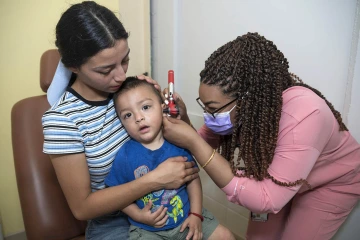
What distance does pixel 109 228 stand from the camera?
1193 mm

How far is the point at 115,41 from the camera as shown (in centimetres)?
98

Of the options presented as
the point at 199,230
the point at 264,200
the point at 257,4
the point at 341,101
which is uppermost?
the point at 257,4

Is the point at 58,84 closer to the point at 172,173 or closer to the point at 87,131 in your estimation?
the point at 87,131

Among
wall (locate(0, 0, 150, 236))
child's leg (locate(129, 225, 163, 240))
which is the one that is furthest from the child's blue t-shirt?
wall (locate(0, 0, 150, 236))

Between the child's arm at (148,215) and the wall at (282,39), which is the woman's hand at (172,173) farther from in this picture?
the wall at (282,39)

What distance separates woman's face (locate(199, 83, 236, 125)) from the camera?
3.45ft

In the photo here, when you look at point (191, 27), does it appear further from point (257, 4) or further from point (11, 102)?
point (11, 102)

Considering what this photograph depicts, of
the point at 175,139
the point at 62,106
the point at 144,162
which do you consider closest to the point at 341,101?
the point at 175,139

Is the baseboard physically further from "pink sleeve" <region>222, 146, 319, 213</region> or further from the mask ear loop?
"pink sleeve" <region>222, 146, 319, 213</region>

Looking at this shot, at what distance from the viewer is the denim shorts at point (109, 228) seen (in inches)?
45.1

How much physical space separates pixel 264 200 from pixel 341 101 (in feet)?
2.29

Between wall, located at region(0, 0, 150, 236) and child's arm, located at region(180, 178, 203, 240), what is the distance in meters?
1.39

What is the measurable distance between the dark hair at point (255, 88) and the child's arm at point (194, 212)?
8.7 inches

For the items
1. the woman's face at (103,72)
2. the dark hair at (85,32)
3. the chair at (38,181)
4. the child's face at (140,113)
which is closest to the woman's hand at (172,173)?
the child's face at (140,113)
